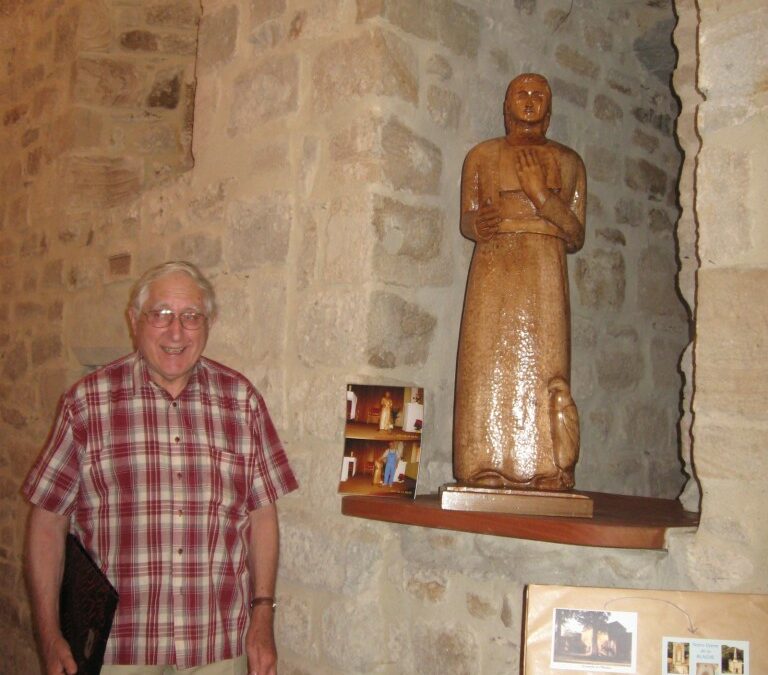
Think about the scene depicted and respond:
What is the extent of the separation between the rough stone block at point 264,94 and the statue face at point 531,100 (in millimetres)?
640

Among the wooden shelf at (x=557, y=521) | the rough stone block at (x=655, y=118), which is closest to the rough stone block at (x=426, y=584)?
the wooden shelf at (x=557, y=521)

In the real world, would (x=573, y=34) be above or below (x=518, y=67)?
above

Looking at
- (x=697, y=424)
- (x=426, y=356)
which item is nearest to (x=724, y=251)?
(x=697, y=424)

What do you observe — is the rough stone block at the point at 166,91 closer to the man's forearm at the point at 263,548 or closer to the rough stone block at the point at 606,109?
the rough stone block at the point at 606,109

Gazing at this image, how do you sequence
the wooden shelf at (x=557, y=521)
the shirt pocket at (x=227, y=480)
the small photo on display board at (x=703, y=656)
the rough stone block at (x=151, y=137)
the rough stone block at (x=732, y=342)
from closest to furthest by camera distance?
the small photo on display board at (x=703, y=656)
the rough stone block at (x=732, y=342)
the wooden shelf at (x=557, y=521)
the shirt pocket at (x=227, y=480)
the rough stone block at (x=151, y=137)

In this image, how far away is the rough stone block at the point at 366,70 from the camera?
6.63 ft

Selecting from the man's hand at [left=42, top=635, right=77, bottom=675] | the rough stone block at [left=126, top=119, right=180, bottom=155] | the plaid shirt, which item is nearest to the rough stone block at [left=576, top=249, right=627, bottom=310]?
the plaid shirt

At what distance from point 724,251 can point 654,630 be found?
67 cm

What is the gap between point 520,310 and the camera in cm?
180

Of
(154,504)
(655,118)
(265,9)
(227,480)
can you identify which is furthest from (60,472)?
(655,118)

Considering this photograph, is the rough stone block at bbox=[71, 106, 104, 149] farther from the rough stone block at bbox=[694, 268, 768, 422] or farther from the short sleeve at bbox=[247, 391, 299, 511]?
the rough stone block at bbox=[694, 268, 768, 422]

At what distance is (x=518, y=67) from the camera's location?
238cm

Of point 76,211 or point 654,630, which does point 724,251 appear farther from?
point 76,211

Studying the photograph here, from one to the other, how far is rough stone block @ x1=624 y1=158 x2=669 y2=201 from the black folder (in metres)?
2.01
